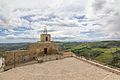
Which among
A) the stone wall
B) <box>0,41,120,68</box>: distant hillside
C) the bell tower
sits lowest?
<box>0,41,120,68</box>: distant hillside

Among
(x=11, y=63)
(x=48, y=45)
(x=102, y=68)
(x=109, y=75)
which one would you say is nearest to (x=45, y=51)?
(x=48, y=45)

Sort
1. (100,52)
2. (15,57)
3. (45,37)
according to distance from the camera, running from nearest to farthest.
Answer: (15,57) < (45,37) < (100,52)

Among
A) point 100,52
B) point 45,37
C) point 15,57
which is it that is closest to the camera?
point 15,57

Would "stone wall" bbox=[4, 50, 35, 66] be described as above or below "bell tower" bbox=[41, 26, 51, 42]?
below

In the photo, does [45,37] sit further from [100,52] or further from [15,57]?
[100,52]

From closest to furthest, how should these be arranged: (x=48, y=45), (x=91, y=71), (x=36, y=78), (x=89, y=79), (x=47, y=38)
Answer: (x=89, y=79)
(x=36, y=78)
(x=91, y=71)
(x=48, y=45)
(x=47, y=38)

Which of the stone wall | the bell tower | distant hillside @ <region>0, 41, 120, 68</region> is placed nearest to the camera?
the stone wall

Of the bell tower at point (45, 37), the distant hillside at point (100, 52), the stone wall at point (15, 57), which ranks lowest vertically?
the distant hillside at point (100, 52)

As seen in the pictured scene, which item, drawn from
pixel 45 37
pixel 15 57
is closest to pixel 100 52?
pixel 45 37

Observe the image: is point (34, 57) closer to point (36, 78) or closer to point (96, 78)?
point (36, 78)

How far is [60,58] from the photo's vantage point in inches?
693

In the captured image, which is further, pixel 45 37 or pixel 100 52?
pixel 100 52

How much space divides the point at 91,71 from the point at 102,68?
3.65ft

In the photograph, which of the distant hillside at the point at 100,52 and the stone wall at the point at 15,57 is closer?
the stone wall at the point at 15,57
